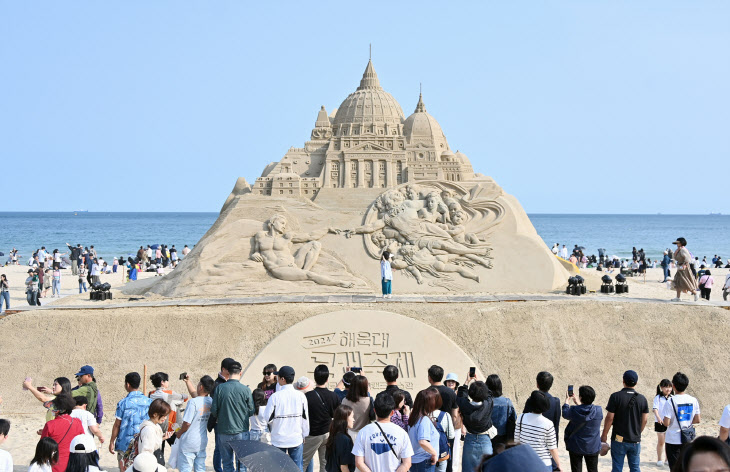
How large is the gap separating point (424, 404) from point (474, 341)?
9.17 metres

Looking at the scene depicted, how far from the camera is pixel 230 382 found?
7824 mm

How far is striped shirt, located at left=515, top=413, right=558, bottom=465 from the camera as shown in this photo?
6.72m

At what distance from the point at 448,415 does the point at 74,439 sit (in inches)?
139

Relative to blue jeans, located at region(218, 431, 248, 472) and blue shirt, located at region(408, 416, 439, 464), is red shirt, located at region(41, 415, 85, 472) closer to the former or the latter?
blue jeans, located at region(218, 431, 248, 472)

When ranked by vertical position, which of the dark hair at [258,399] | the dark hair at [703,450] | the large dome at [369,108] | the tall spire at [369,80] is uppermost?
the tall spire at [369,80]

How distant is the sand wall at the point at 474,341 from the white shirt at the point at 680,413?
6236 mm

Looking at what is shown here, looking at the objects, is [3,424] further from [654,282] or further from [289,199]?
[654,282]

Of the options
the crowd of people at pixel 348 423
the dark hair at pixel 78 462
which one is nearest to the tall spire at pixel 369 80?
the crowd of people at pixel 348 423

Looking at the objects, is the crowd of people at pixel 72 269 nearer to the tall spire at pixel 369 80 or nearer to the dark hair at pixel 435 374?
the tall spire at pixel 369 80

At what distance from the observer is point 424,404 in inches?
264

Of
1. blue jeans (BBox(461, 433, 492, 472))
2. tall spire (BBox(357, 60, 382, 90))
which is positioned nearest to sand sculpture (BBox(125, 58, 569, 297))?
tall spire (BBox(357, 60, 382, 90))

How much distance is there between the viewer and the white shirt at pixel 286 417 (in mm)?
7480

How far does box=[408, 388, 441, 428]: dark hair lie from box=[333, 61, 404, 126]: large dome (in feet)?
67.2

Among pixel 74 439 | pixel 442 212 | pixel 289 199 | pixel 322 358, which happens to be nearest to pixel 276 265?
pixel 289 199
